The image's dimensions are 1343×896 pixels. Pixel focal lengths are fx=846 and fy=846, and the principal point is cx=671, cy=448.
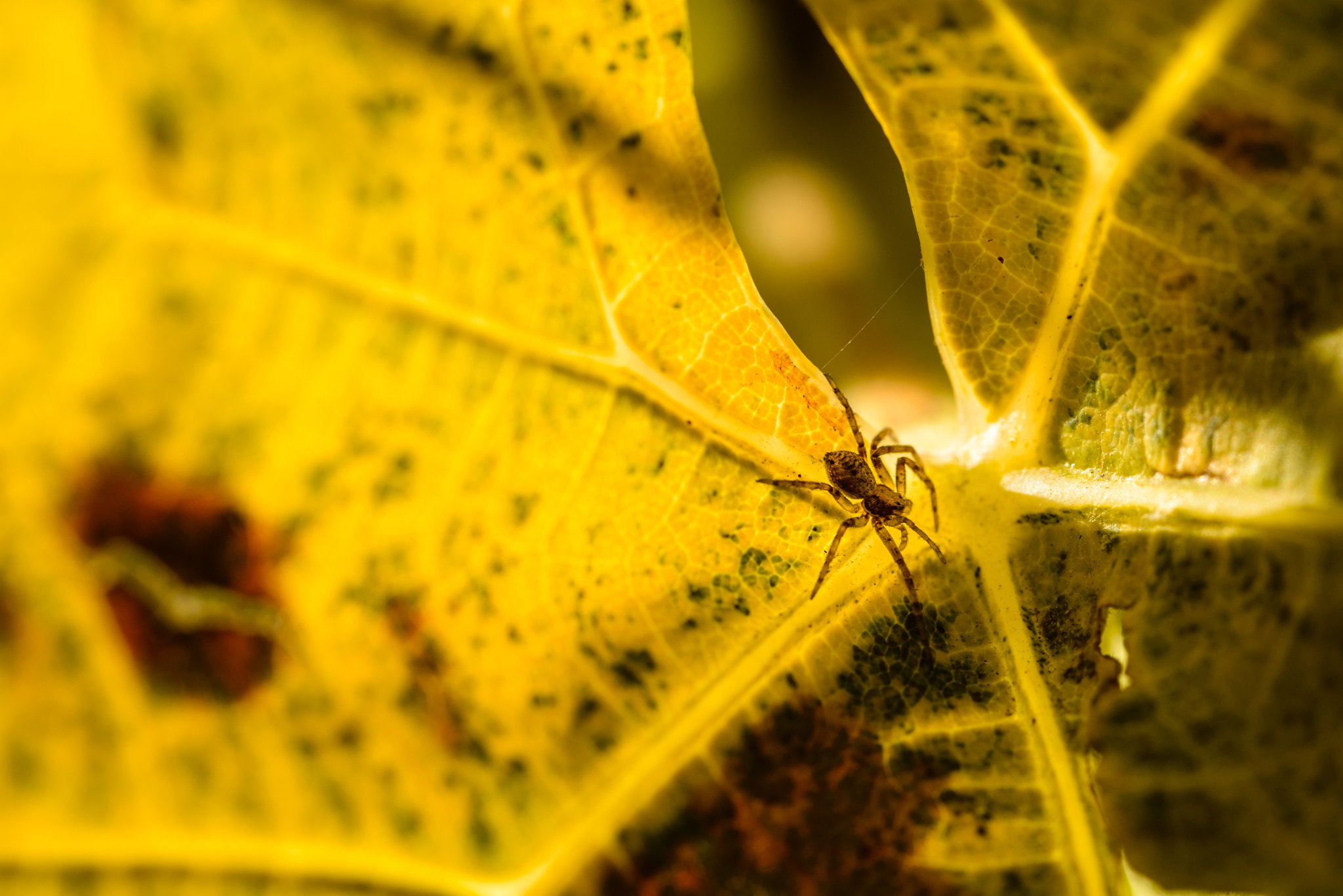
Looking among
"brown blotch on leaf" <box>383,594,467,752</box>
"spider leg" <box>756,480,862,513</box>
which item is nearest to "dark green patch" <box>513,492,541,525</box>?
"brown blotch on leaf" <box>383,594,467,752</box>

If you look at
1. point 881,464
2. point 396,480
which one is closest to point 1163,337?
point 881,464

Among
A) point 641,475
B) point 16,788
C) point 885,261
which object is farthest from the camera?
point 885,261

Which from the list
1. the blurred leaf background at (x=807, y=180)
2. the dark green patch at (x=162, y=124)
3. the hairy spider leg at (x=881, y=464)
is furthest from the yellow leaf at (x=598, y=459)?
the blurred leaf background at (x=807, y=180)

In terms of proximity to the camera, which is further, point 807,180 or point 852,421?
point 807,180

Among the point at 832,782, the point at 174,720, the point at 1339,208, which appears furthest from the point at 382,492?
the point at 1339,208

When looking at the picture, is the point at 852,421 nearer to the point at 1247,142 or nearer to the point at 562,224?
the point at 562,224

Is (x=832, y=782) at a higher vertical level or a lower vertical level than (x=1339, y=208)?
lower

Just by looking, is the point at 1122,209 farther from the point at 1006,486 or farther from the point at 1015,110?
the point at 1006,486
